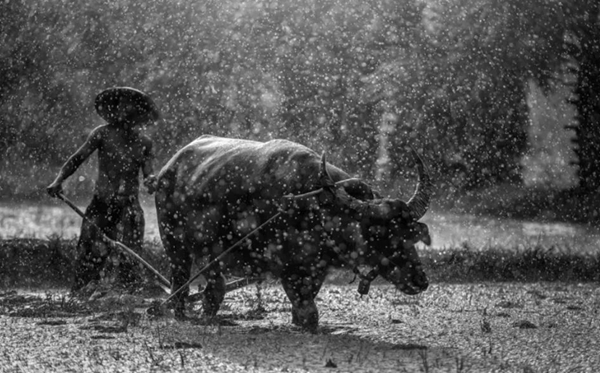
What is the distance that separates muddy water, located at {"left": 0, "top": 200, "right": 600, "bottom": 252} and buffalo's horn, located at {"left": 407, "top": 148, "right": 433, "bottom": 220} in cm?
698

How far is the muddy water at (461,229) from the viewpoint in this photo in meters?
16.8

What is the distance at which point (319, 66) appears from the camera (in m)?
Result: 20.0

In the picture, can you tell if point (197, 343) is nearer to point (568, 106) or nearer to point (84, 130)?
point (568, 106)

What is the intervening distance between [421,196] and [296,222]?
1.02m

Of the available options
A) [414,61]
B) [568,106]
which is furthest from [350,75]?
[568,106]

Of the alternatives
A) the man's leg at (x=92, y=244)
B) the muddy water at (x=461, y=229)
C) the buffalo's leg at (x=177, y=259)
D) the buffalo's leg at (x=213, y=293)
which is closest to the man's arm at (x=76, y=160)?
the man's leg at (x=92, y=244)

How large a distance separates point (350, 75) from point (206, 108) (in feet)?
10.4

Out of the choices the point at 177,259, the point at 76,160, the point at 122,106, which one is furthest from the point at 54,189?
the point at 177,259

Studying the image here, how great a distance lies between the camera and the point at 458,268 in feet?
44.6

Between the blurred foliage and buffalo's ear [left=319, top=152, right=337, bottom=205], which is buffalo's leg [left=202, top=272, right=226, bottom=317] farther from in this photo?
the blurred foliage

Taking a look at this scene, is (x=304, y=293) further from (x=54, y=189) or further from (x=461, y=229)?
(x=461, y=229)

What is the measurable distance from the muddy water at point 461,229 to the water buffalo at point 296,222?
254 inches

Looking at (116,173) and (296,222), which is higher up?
(116,173)

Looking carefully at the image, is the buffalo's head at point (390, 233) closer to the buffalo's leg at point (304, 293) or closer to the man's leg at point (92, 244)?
the buffalo's leg at point (304, 293)
